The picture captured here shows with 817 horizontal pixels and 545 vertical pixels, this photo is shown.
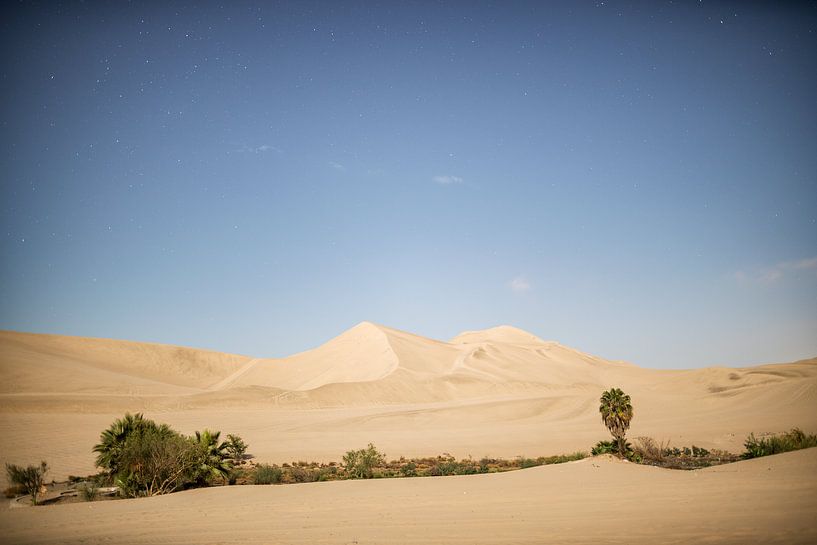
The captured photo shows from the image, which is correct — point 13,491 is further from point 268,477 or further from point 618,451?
point 618,451

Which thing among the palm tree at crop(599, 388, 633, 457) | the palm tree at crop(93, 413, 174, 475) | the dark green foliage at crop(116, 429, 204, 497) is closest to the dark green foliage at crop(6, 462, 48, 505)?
the palm tree at crop(93, 413, 174, 475)

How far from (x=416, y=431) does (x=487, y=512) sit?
3334cm

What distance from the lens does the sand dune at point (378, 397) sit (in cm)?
3675

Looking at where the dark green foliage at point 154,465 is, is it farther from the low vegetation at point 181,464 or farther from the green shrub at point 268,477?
the green shrub at point 268,477

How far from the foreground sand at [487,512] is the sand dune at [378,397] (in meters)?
15.6

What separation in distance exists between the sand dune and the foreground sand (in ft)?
51.1

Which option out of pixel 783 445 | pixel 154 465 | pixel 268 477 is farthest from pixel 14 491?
pixel 783 445

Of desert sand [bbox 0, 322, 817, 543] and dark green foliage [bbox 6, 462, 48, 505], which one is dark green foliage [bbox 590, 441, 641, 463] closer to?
desert sand [bbox 0, 322, 817, 543]

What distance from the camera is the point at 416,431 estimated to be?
43719mm

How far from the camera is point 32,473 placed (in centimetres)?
1788

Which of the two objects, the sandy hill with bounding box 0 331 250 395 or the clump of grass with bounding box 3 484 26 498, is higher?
the sandy hill with bounding box 0 331 250 395

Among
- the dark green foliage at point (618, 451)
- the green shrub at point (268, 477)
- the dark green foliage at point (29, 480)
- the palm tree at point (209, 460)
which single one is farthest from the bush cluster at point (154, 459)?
the dark green foliage at point (618, 451)

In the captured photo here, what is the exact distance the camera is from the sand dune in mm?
36750

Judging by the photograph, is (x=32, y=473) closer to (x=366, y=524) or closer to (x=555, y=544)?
(x=366, y=524)
